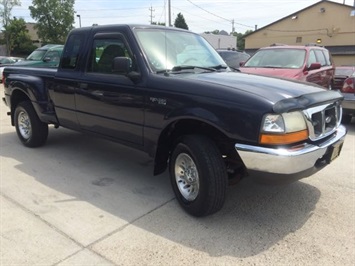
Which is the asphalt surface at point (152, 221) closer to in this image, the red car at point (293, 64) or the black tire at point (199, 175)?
the black tire at point (199, 175)

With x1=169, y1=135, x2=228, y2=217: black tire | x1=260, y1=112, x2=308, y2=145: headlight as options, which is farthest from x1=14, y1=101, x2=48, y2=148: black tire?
x1=260, y1=112, x2=308, y2=145: headlight

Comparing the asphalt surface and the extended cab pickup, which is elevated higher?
the extended cab pickup

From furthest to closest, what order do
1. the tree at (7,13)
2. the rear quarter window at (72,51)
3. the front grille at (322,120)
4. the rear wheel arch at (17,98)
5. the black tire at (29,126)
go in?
the tree at (7,13) < the rear wheel arch at (17,98) < the black tire at (29,126) < the rear quarter window at (72,51) < the front grille at (322,120)

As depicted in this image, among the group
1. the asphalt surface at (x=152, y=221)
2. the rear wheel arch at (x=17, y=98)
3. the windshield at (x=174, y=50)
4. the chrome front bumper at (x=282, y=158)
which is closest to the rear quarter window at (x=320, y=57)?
the asphalt surface at (x=152, y=221)

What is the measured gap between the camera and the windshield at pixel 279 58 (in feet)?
27.0

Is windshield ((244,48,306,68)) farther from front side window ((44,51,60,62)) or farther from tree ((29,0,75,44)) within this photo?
tree ((29,0,75,44))

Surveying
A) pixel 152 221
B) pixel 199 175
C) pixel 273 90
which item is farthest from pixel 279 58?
pixel 152 221

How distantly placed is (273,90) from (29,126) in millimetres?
4251

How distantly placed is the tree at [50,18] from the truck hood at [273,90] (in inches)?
2144

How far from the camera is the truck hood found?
9.93 ft

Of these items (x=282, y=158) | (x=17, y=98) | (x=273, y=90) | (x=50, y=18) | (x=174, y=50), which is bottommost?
→ (x=282, y=158)

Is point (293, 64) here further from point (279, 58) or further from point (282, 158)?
point (282, 158)

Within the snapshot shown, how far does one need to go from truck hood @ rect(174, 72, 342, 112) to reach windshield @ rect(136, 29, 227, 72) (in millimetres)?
417

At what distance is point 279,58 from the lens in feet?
27.8
